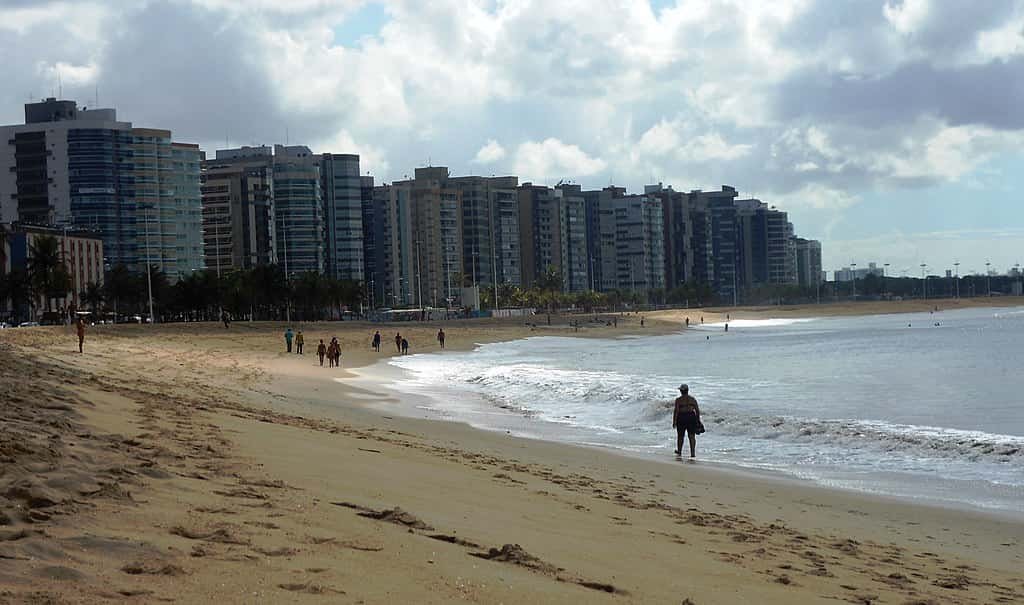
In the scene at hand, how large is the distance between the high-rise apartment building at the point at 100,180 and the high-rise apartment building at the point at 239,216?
23743 millimetres

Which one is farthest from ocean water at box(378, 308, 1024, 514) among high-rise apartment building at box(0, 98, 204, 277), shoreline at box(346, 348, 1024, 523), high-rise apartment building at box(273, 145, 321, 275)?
high-rise apartment building at box(273, 145, 321, 275)

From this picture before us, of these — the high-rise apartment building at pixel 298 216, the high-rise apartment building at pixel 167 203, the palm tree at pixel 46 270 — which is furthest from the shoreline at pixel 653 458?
the high-rise apartment building at pixel 298 216

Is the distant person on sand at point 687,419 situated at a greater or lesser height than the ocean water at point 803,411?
greater

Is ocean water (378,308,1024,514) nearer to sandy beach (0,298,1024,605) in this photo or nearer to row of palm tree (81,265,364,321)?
sandy beach (0,298,1024,605)

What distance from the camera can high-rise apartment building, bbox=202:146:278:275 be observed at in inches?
7441

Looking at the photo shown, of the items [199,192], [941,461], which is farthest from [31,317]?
[941,461]

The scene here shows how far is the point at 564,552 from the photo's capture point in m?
8.49

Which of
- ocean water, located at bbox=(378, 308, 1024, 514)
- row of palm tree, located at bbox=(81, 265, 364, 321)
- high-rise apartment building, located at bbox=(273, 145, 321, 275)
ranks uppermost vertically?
high-rise apartment building, located at bbox=(273, 145, 321, 275)

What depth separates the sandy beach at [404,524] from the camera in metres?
6.40

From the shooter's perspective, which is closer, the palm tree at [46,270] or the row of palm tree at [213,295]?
the palm tree at [46,270]

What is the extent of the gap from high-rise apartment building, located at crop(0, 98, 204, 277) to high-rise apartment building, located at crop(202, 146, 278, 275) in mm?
23743

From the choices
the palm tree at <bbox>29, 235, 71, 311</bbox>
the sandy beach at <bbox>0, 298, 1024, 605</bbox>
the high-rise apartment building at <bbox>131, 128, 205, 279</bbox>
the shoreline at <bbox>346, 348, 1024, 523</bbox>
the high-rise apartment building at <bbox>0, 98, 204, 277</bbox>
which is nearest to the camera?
the sandy beach at <bbox>0, 298, 1024, 605</bbox>

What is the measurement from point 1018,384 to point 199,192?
493 feet

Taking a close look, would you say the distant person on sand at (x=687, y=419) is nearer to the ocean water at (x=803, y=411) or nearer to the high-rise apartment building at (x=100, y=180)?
the ocean water at (x=803, y=411)
